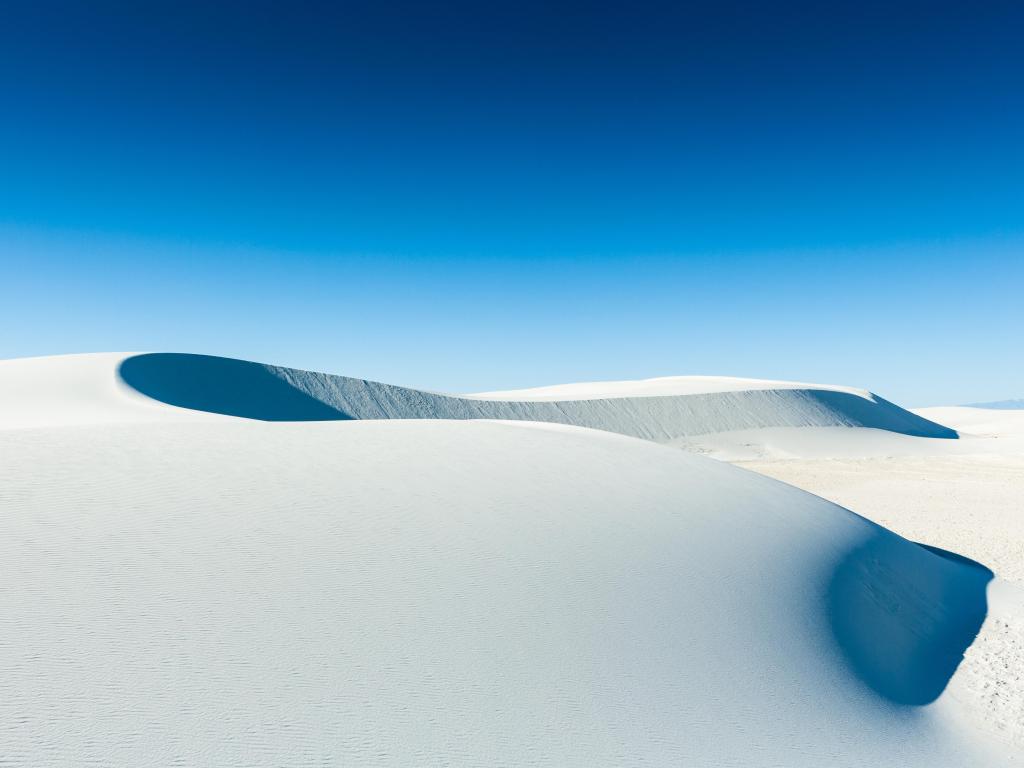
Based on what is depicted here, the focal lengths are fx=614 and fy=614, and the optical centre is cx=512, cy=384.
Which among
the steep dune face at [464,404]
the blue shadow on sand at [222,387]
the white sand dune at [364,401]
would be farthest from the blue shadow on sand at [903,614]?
the blue shadow on sand at [222,387]

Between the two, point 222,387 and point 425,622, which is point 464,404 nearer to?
point 222,387

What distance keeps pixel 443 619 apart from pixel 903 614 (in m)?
6.21

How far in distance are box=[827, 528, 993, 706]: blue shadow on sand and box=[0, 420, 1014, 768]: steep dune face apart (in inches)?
1.7

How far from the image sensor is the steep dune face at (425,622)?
355cm

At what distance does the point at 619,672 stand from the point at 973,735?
3419 millimetres

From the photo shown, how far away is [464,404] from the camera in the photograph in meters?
44.2

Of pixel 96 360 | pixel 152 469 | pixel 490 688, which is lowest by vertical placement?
pixel 490 688

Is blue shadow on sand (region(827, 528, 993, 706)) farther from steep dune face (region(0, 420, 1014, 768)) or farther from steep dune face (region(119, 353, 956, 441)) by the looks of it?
steep dune face (region(119, 353, 956, 441))

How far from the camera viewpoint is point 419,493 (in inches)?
288

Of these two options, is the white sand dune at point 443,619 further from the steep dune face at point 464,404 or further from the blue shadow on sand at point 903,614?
the steep dune face at point 464,404

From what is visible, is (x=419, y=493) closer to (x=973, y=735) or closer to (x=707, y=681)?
(x=707, y=681)

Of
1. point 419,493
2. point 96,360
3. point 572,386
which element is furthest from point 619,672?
point 572,386

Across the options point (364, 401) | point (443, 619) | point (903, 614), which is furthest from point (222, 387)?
point (903, 614)

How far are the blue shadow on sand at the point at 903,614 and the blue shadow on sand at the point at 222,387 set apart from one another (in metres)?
32.1
